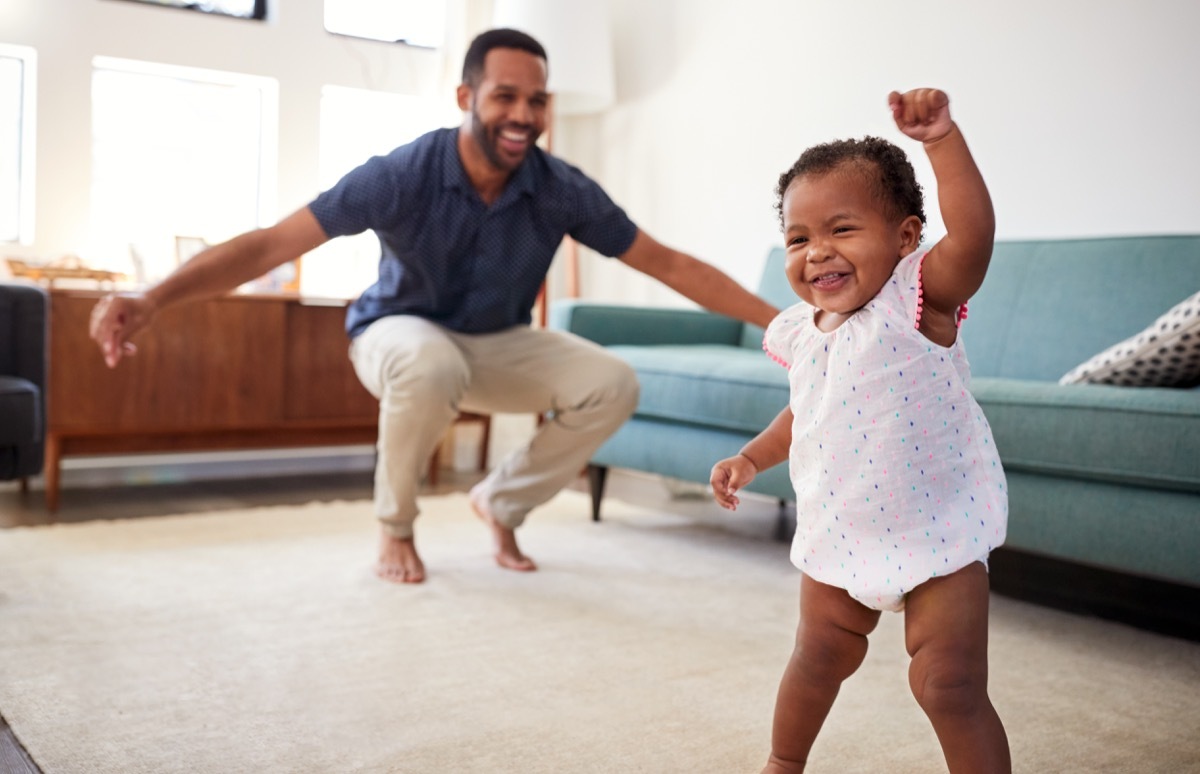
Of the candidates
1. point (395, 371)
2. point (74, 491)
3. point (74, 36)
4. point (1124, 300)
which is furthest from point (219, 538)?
point (1124, 300)

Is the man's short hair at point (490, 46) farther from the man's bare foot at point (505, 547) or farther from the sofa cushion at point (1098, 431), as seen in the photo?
the sofa cushion at point (1098, 431)

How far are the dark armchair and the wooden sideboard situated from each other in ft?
2.03

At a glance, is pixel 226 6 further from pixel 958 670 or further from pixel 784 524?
pixel 958 670

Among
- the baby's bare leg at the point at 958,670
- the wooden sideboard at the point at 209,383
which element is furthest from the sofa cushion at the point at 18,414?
the baby's bare leg at the point at 958,670

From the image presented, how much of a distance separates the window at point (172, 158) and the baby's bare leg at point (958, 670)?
3.09 metres

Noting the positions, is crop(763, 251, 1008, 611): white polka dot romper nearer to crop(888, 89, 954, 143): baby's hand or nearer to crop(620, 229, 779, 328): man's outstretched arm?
crop(888, 89, 954, 143): baby's hand

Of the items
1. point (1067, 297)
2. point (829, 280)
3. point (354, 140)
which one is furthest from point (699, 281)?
point (354, 140)

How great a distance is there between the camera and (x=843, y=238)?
1164 millimetres

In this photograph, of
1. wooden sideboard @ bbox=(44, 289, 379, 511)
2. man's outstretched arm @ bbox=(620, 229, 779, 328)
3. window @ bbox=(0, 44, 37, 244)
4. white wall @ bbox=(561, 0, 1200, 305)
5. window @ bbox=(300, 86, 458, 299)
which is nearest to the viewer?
man's outstretched arm @ bbox=(620, 229, 779, 328)

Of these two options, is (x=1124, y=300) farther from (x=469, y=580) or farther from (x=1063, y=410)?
(x=469, y=580)

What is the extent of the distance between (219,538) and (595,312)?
1.16 metres

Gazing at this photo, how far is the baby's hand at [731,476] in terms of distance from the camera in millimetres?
1290

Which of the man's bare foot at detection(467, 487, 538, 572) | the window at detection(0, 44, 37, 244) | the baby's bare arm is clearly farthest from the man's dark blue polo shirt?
the window at detection(0, 44, 37, 244)

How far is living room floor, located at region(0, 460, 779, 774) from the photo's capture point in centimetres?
→ 313
